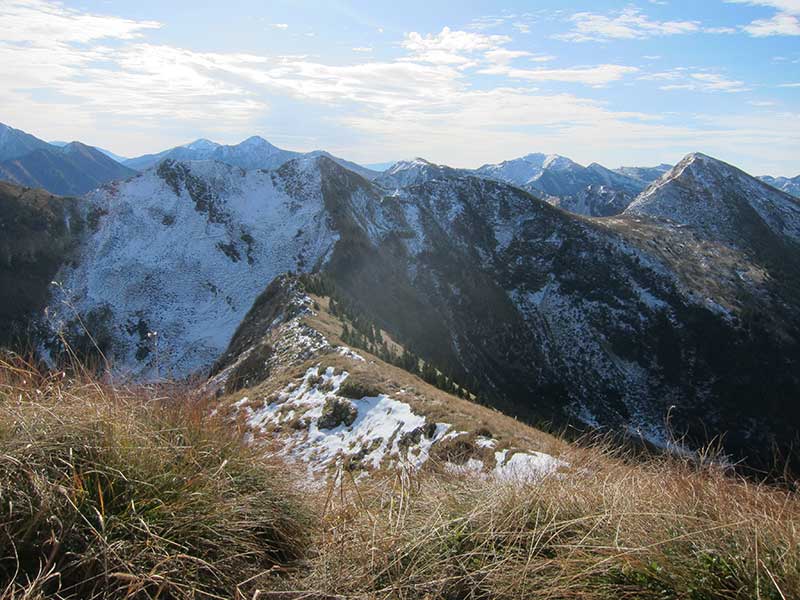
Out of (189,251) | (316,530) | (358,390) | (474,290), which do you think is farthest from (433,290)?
(316,530)

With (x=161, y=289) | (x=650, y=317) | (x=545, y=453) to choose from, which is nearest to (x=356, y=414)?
(x=545, y=453)

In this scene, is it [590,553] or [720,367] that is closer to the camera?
[590,553]

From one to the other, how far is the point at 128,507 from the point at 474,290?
70.4 m

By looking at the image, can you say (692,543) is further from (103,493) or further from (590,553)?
(103,493)

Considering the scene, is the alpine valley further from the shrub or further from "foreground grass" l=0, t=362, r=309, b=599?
"foreground grass" l=0, t=362, r=309, b=599

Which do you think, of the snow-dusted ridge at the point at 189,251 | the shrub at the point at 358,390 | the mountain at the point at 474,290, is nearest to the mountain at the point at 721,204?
the mountain at the point at 474,290

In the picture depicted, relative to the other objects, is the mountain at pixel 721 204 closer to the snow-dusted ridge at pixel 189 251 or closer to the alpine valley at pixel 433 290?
the alpine valley at pixel 433 290

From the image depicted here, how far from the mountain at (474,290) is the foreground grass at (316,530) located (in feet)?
139

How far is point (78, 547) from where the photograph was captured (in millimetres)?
2725

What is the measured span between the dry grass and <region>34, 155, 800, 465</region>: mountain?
4254cm

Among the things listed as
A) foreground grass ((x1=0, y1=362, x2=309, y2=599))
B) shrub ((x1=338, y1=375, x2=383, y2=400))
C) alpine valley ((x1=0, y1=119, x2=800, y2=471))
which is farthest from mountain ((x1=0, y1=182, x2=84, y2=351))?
foreground grass ((x1=0, y1=362, x2=309, y2=599))

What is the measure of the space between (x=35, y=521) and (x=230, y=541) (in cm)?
114

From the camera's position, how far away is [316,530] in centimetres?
386

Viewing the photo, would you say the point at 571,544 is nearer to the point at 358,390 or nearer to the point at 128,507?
the point at 128,507
